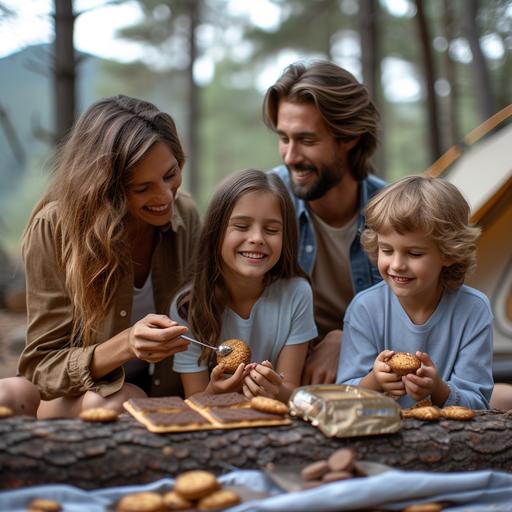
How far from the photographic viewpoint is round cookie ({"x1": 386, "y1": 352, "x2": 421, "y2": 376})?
7.09 feet

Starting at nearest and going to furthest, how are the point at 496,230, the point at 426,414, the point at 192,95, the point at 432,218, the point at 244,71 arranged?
1. the point at 426,414
2. the point at 432,218
3. the point at 496,230
4. the point at 192,95
5. the point at 244,71

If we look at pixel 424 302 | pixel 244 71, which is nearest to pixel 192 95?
pixel 244 71

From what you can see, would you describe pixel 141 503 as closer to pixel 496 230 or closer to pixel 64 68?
pixel 496 230

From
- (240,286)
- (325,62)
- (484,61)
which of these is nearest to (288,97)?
(325,62)

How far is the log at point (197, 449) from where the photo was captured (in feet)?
5.56

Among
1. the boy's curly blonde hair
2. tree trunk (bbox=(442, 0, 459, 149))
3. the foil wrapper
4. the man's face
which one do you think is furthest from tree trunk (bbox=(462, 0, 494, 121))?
the foil wrapper

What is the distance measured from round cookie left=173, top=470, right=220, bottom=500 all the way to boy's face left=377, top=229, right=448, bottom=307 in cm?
106

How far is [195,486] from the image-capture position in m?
1.56

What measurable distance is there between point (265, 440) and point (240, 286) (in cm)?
92

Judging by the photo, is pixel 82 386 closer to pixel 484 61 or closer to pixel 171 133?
pixel 171 133

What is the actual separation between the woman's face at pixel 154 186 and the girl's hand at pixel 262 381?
708 millimetres

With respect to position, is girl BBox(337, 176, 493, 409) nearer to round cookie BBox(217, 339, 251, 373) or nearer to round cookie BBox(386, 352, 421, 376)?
round cookie BBox(386, 352, 421, 376)

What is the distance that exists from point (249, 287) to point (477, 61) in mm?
5246

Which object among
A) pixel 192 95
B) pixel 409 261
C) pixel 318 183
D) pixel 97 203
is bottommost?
pixel 409 261
